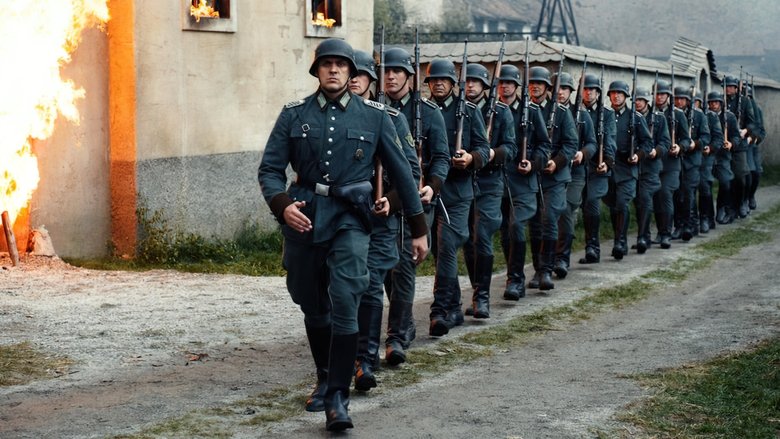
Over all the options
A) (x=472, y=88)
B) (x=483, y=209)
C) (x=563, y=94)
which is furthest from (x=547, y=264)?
(x=472, y=88)

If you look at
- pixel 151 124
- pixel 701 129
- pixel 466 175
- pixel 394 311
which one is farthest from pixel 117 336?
pixel 701 129

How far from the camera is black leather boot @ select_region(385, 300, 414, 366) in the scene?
8.76 meters

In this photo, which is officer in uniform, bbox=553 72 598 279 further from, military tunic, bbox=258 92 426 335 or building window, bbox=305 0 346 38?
military tunic, bbox=258 92 426 335

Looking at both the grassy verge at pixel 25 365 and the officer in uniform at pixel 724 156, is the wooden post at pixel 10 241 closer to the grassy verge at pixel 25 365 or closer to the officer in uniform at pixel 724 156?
the grassy verge at pixel 25 365

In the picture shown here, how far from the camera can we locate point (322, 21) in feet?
55.8

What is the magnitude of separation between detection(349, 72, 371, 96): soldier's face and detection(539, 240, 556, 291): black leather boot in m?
4.86

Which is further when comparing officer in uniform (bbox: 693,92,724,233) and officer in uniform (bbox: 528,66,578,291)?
officer in uniform (bbox: 693,92,724,233)

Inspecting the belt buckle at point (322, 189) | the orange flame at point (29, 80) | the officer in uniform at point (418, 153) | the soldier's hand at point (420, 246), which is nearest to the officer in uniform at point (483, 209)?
the officer in uniform at point (418, 153)

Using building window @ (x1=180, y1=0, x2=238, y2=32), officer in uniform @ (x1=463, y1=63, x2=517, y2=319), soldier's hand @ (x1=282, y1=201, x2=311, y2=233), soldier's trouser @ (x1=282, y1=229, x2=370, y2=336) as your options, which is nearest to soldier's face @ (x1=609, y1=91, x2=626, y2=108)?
building window @ (x1=180, y1=0, x2=238, y2=32)

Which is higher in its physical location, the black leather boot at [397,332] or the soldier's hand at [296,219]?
the soldier's hand at [296,219]

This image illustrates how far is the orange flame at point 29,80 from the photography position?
13031 mm

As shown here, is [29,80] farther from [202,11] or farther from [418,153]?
[418,153]

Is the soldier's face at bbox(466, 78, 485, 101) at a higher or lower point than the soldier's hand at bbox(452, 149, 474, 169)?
higher

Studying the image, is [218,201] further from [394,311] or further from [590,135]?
[394,311]
